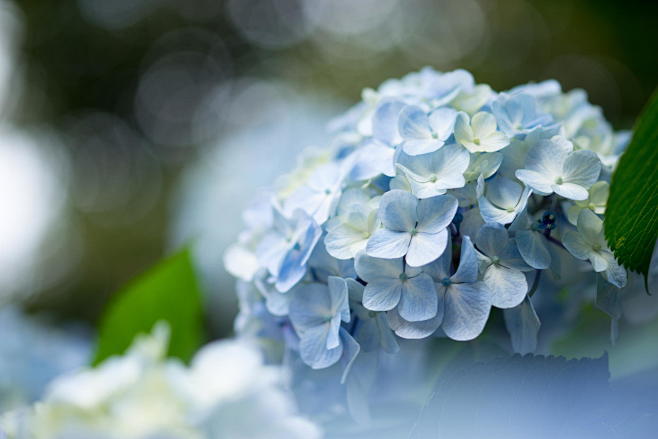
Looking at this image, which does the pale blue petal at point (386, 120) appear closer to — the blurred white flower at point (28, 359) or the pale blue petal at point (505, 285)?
the pale blue petal at point (505, 285)

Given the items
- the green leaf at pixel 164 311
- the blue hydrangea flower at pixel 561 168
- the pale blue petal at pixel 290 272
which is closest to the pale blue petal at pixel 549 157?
the blue hydrangea flower at pixel 561 168

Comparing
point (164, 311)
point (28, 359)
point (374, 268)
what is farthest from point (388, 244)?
point (28, 359)

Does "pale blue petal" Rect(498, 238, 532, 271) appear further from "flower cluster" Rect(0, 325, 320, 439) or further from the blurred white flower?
the blurred white flower

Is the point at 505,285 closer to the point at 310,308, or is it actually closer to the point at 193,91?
the point at 310,308

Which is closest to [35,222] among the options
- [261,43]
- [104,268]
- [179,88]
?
[104,268]

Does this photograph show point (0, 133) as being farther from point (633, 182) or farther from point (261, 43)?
point (633, 182)
